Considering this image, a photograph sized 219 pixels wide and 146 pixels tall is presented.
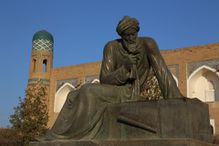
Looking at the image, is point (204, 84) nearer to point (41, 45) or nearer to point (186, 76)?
point (186, 76)

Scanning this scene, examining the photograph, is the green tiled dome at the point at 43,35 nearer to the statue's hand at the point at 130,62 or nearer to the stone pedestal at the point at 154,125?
the statue's hand at the point at 130,62

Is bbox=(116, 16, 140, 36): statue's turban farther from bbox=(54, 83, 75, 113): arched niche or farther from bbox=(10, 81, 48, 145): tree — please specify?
bbox=(54, 83, 75, 113): arched niche

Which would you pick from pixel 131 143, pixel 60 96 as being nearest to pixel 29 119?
pixel 60 96

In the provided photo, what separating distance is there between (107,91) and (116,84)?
17 cm

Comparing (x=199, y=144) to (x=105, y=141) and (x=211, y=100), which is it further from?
(x=211, y=100)

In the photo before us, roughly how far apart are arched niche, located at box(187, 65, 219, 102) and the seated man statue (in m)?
15.1

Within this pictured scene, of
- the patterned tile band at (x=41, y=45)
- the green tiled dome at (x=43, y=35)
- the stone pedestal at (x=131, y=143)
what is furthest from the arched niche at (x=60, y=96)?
the stone pedestal at (x=131, y=143)

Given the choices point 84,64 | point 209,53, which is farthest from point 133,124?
point 84,64

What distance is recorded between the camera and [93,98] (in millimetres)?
3236

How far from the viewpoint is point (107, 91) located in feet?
10.9

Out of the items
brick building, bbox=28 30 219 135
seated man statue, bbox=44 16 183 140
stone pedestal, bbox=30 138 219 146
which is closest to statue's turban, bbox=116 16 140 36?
seated man statue, bbox=44 16 183 140

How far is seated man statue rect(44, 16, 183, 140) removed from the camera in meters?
3.20

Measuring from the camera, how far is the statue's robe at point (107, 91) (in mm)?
3189

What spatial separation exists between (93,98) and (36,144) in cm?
64
